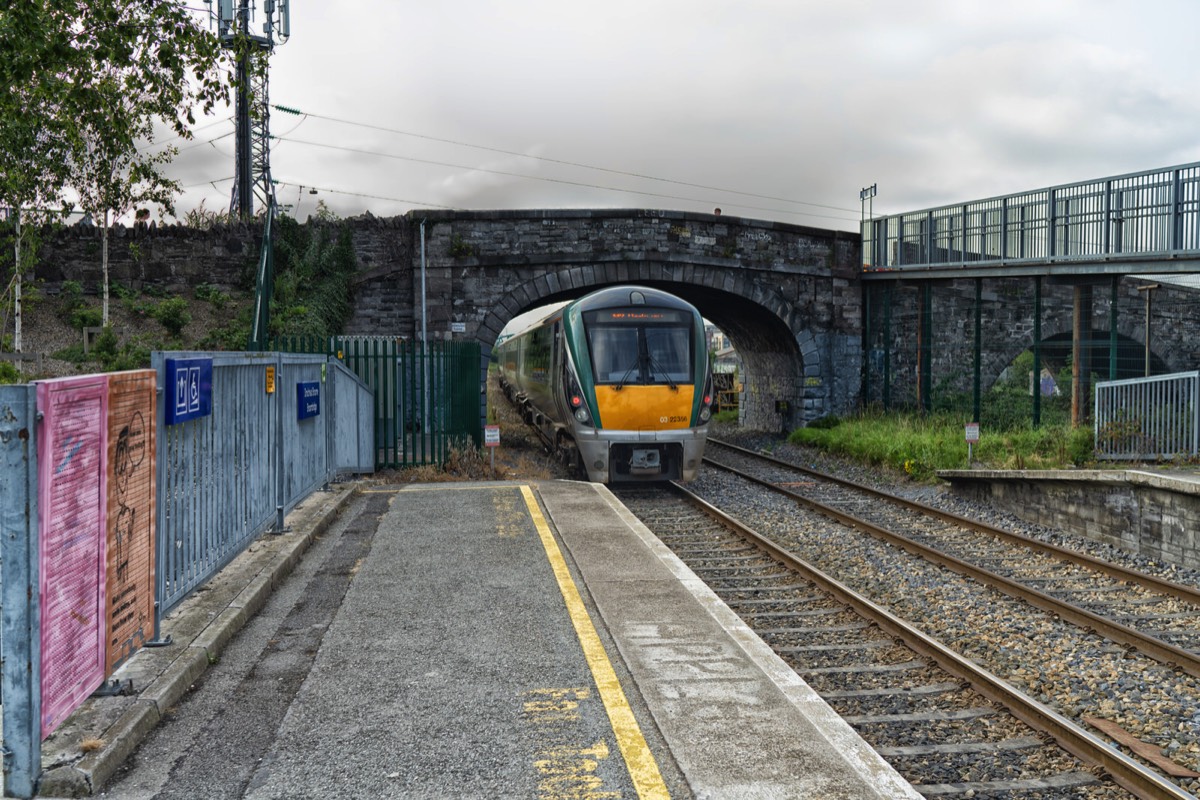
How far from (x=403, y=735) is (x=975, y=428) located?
12960 mm

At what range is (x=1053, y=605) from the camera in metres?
7.60

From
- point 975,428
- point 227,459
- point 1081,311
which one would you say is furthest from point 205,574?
point 1081,311

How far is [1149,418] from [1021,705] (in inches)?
355

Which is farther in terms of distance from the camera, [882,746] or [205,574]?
[205,574]

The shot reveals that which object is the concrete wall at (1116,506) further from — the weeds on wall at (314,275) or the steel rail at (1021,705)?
the weeds on wall at (314,275)

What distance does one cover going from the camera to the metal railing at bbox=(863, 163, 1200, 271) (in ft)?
48.1

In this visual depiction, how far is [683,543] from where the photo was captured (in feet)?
35.1

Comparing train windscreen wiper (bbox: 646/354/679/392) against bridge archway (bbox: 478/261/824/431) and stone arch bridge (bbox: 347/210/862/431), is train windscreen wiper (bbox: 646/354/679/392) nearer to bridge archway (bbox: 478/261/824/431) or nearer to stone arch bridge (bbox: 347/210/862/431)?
bridge archway (bbox: 478/261/824/431)

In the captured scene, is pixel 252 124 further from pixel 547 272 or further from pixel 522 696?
pixel 522 696

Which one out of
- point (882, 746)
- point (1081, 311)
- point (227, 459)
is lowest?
point (882, 746)

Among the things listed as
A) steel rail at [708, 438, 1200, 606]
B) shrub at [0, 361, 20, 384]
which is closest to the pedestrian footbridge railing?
steel rail at [708, 438, 1200, 606]

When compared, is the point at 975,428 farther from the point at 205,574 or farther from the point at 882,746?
the point at 205,574

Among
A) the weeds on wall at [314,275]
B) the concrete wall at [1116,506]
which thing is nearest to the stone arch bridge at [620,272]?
the weeds on wall at [314,275]

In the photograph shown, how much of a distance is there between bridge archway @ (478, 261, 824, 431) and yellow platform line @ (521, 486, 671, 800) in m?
15.1
